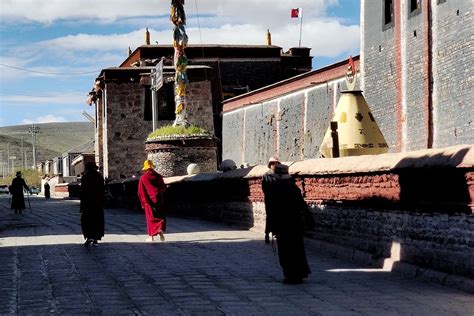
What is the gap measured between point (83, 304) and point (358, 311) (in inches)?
99.0

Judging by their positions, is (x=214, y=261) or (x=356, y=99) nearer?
(x=214, y=261)

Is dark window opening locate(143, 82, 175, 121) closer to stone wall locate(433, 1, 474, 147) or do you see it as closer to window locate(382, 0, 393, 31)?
window locate(382, 0, 393, 31)

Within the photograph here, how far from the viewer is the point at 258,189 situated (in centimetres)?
1747

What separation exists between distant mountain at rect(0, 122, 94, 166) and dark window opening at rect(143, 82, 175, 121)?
112881 millimetres

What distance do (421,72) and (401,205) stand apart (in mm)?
14332

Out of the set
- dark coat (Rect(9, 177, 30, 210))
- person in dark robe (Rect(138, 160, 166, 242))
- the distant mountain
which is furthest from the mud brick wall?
the distant mountain

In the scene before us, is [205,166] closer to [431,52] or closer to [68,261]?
[431,52]

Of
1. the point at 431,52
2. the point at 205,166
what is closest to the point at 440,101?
the point at 431,52

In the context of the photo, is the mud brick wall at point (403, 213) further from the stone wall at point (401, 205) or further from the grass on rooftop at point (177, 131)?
the grass on rooftop at point (177, 131)

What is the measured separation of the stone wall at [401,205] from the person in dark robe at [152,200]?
2.80 m

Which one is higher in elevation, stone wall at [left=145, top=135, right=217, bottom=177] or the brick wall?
the brick wall

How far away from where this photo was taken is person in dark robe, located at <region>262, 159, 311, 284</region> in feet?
31.4

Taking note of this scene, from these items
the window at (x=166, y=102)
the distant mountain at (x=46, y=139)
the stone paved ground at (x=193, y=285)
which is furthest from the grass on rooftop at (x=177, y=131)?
the distant mountain at (x=46, y=139)

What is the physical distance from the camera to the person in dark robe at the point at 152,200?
15977mm
